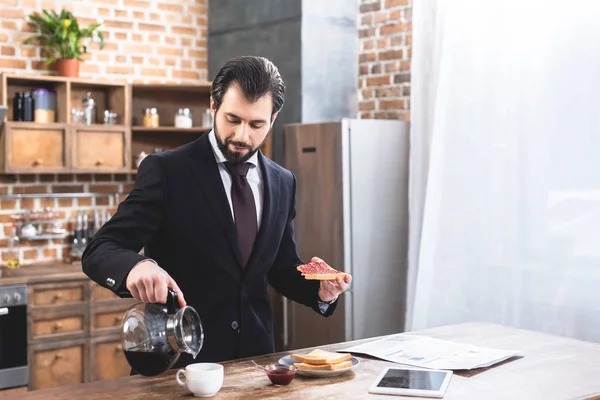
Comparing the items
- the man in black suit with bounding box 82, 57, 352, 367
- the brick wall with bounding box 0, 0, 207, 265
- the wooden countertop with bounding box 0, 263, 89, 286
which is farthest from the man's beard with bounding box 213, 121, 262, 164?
the brick wall with bounding box 0, 0, 207, 265

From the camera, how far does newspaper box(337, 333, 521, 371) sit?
112 inches

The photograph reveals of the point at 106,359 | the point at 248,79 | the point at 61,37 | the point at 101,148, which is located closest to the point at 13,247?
the point at 101,148

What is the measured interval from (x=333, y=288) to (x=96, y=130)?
3.08m

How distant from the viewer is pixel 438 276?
506 cm

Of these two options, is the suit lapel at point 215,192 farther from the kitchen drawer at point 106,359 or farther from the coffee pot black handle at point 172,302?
the kitchen drawer at point 106,359

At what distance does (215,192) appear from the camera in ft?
9.61

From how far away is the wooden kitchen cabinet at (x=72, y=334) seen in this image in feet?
16.5

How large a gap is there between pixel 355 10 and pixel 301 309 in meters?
2.16

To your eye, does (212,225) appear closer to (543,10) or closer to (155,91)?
(543,10)

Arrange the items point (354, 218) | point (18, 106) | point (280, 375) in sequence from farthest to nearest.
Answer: point (18, 106)
point (354, 218)
point (280, 375)

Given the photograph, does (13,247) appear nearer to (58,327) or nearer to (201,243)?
(58,327)

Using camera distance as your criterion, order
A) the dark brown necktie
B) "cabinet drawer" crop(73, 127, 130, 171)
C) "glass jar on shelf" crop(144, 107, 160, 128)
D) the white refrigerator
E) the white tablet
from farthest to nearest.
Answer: "glass jar on shelf" crop(144, 107, 160, 128) → "cabinet drawer" crop(73, 127, 130, 171) → the white refrigerator → the dark brown necktie → the white tablet

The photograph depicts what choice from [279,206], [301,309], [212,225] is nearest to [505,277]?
[301,309]

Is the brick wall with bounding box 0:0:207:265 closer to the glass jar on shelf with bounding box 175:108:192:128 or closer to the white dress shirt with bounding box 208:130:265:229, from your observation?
the glass jar on shelf with bounding box 175:108:192:128
